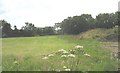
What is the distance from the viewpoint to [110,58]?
5.10 m

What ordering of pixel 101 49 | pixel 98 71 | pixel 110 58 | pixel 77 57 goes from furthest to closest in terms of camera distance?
pixel 101 49 → pixel 110 58 → pixel 77 57 → pixel 98 71

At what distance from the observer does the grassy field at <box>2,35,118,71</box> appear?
15.1 feet

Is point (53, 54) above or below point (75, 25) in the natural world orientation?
below

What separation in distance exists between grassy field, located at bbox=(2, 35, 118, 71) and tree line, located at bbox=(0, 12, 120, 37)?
176mm

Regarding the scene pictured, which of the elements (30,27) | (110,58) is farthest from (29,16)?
(110,58)

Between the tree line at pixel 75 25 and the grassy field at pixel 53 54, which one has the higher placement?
the tree line at pixel 75 25

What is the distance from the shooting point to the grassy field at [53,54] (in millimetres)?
4594

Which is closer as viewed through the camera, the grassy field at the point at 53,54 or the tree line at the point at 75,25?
the grassy field at the point at 53,54

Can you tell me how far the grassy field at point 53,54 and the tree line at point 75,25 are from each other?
0.58 ft

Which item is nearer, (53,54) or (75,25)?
(53,54)

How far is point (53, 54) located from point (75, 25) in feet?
3.30

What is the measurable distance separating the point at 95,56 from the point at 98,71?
96 cm

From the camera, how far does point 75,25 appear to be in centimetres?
575

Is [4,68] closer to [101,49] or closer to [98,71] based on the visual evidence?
[98,71]
